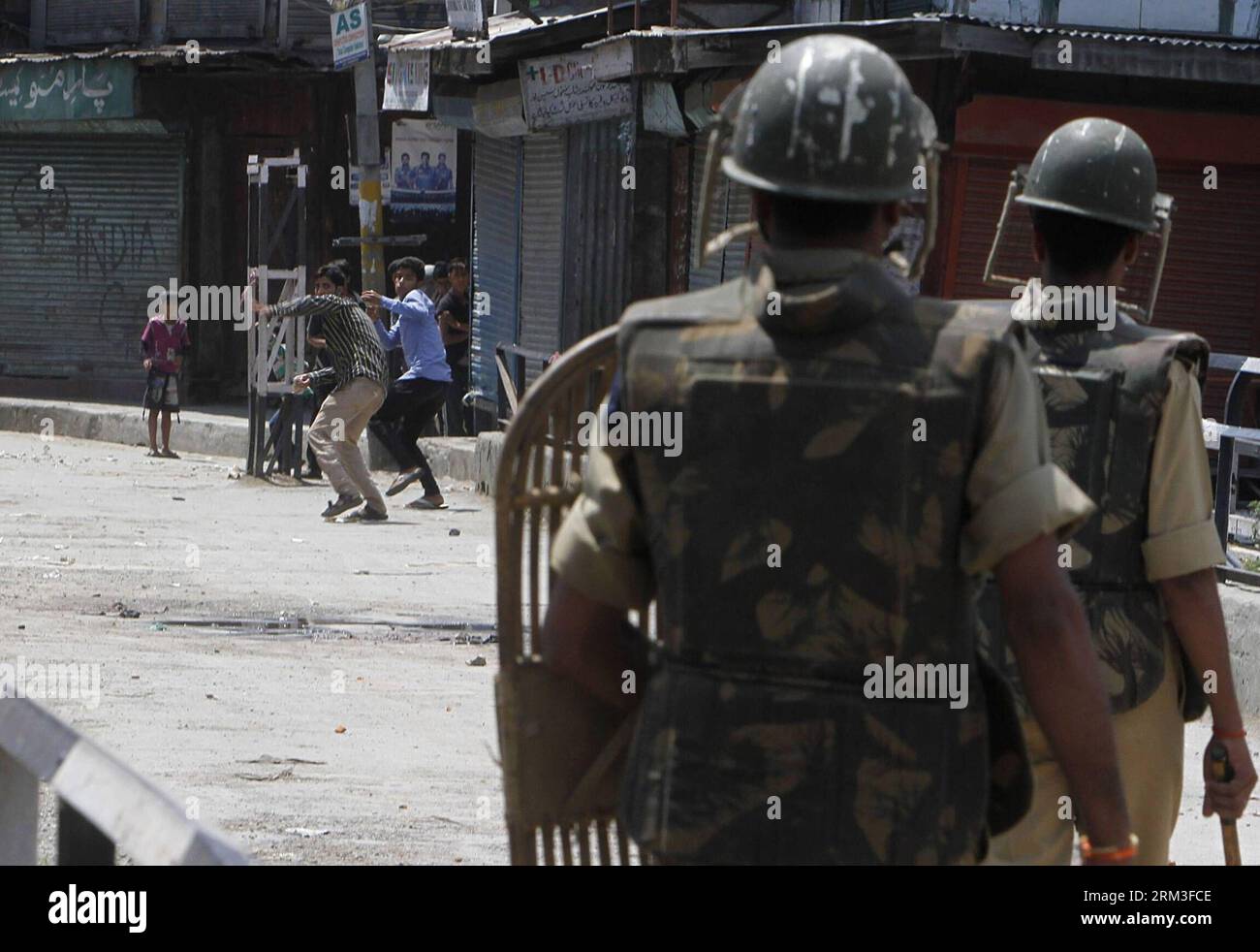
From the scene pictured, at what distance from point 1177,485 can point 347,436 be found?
11133 mm

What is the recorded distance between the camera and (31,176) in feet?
83.4

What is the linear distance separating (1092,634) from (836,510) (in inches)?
46.2

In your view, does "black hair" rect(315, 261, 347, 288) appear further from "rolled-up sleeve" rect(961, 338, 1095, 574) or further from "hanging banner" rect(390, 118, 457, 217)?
"rolled-up sleeve" rect(961, 338, 1095, 574)

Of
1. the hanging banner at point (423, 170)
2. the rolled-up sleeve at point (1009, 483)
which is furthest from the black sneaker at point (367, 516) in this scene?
the rolled-up sleeve at point (1009, 483)

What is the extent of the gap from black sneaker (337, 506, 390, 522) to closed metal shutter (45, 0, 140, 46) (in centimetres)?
1241

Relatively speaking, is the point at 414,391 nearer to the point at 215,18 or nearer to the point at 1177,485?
the point at 215,18

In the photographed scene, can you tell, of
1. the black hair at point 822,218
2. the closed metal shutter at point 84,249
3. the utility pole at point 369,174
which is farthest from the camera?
the closed metal shutter at point 84,249

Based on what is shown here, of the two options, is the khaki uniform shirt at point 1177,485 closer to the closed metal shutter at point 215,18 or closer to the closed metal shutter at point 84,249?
the closed metal shutter at point 215,18

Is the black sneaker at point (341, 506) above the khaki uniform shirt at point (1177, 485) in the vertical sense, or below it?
below

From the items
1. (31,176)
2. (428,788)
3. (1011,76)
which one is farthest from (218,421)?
(428,788)

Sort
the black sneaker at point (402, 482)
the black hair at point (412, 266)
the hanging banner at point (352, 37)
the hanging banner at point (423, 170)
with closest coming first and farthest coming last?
1. the black sneaker at point (402, 482)
2. the black hair at point (412, 266)
3. the hanging banner at point (352, 37)
4. the hanging banner at point (423, 170)

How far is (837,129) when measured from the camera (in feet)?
7.55

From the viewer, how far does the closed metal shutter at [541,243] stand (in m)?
18.1

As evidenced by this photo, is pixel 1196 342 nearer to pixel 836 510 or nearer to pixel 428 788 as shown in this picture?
pixel 836 510
